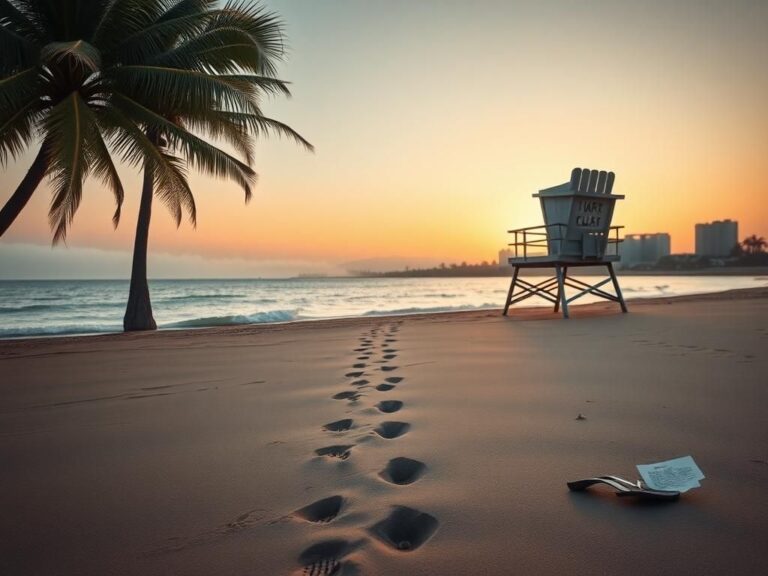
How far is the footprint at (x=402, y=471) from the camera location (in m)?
1.61

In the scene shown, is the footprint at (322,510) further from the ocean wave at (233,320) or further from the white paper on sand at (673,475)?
the ocean wave at (233,320)

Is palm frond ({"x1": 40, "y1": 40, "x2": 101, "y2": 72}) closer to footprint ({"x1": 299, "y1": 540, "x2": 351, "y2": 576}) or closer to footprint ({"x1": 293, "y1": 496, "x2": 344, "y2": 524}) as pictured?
footprint ({"x1": 293, "y1": 496, "x2": 344, "y2": 524})

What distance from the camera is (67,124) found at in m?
6.25

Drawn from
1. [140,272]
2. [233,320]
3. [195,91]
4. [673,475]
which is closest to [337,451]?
[673,475]

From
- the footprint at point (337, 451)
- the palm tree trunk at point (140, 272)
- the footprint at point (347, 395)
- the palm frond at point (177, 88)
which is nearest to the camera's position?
the footprint at point (337, 451)

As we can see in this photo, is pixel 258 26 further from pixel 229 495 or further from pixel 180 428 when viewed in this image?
pixel 229 495

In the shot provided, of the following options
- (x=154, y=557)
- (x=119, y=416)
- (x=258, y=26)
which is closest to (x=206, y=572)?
(x=154, y=557)

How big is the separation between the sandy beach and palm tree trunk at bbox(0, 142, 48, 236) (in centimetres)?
513

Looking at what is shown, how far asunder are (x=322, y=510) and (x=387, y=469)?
1.10ft

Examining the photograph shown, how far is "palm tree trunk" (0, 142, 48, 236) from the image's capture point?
7.38 meters

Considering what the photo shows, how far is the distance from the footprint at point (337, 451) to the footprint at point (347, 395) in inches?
32.4

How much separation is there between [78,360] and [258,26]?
22.6 ft

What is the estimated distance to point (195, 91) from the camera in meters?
7.21

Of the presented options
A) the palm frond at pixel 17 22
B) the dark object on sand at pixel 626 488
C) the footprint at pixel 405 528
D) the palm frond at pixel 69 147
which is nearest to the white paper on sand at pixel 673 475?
the dark object on sand at pixel 626 488
